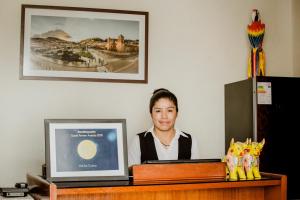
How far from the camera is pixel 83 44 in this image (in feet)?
12.6

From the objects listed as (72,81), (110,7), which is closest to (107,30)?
(110,7)

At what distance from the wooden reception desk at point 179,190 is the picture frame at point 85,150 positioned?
80mm

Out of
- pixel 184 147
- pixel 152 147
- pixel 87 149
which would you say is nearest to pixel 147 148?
pixel 152 147

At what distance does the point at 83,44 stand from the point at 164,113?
3.92ft

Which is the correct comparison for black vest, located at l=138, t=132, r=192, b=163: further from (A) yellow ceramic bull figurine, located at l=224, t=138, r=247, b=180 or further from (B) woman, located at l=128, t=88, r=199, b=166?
(A) yellow ceramic bull figurine, located at l=224, t=138, r=247, b=180

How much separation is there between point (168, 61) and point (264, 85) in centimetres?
96

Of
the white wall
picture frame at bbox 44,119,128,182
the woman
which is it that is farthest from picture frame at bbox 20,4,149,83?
picture frame at bbox 44,119,128,182

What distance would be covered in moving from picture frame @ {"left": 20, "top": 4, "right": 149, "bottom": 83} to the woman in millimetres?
815

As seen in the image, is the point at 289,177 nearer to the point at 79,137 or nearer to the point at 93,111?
the point at 93,111

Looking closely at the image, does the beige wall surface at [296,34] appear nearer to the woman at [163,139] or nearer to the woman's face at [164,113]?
the woman at [163,139]

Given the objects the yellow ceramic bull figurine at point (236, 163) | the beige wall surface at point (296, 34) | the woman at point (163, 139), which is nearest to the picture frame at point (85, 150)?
the yellow ceramic bull figurine at point (236, 163)

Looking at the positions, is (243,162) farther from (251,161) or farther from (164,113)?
(164,113)

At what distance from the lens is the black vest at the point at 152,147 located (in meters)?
3.15

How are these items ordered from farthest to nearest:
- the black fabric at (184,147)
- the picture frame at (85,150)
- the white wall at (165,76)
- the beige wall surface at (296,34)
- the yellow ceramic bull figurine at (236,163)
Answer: the beige wall surface at (296,34) < the white wall at (165,76) < the black fabric at (184,147) < the yellow ceramic bull figurine at (236,163) < the picture frame at (85,150)
